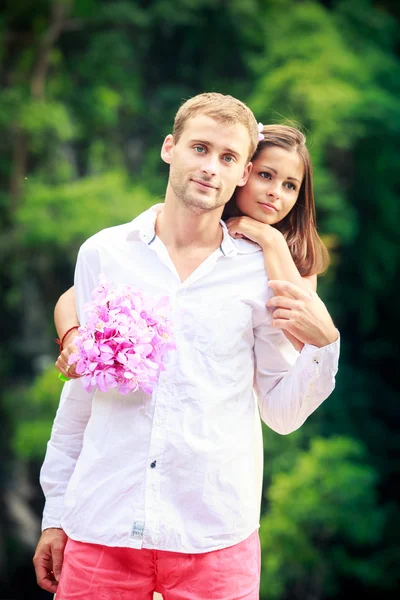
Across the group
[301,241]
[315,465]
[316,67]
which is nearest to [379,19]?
[316,67]

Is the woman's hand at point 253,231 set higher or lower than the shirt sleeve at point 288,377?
higher

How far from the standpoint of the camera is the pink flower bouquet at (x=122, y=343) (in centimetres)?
170

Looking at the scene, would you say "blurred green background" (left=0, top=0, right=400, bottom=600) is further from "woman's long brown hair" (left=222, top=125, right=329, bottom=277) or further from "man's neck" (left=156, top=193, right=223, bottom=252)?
"man's neck" (left=156, top=193, right=223, bottom=252)

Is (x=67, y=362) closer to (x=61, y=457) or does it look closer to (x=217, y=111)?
(x=61, y=457)

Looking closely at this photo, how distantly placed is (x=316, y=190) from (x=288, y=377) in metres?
8.36

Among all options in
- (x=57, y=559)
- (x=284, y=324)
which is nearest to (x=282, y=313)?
(x=284, y=324)

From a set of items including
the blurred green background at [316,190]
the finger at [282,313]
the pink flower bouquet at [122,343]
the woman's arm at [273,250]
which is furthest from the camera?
the blurred green background at [316,190]

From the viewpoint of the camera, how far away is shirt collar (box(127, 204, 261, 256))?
1933mm

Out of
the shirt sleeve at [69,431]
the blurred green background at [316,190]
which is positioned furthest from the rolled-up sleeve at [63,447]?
the blurred green background at [316,190]

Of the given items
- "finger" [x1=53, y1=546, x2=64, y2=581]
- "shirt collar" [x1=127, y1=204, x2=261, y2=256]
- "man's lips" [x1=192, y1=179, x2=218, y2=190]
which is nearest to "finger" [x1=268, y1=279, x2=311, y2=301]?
"shirt collar" [x1=127, y1=204, x2=261, y2=256]

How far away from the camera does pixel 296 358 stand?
1907 mm

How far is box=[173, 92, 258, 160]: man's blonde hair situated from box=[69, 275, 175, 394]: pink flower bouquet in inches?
17.4

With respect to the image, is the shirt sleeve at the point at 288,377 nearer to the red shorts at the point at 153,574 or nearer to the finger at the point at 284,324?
the finger at the point at 284,324

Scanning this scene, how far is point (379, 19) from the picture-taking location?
11.7m
